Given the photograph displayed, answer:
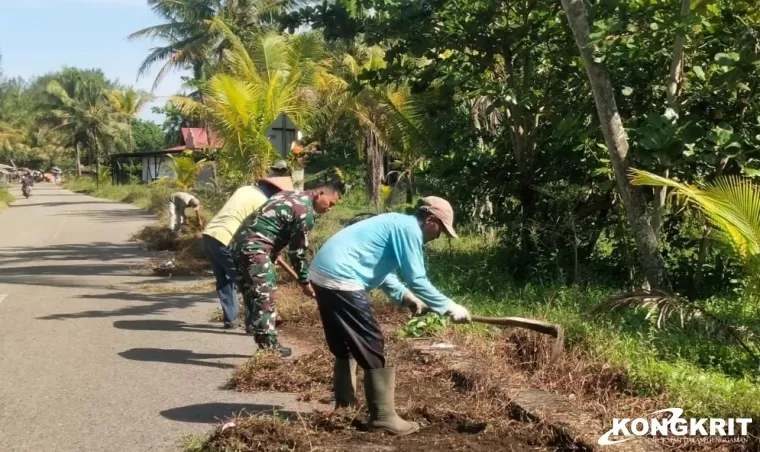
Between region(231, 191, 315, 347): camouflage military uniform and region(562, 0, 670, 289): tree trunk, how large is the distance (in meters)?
3.42

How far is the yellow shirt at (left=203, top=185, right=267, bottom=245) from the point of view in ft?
26.8

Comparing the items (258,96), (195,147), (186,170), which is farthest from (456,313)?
(195,147)

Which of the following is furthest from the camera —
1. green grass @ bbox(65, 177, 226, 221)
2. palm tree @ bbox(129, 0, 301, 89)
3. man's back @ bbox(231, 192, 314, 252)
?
palm tree @ bbox(129, 0, 301, 89)

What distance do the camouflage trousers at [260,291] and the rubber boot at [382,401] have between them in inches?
81.3

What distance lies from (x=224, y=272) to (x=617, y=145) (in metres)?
4.25

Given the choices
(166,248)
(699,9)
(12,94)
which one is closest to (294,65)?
(166,248)

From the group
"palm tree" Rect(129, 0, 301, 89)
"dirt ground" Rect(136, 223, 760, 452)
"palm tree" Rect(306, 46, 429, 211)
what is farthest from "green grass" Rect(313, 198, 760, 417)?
"palm tree" Rect(129, 0, 301, 89)

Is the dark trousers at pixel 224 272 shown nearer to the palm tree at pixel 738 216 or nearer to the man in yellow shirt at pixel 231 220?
the man in yellow shirt at pixel 231 220

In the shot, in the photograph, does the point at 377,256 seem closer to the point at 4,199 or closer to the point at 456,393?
the point at 456,393

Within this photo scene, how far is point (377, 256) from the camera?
511cm

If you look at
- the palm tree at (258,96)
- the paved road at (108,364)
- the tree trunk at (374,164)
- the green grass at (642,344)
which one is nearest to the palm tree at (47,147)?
→ the tree trunk at (374,164)

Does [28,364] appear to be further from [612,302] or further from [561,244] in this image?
[561,244]

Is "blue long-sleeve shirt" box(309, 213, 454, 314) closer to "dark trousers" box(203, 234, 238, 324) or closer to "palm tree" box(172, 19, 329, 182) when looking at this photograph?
"dark trousers" box(203, 234, 238, 324)

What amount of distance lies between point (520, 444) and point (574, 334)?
210cm
